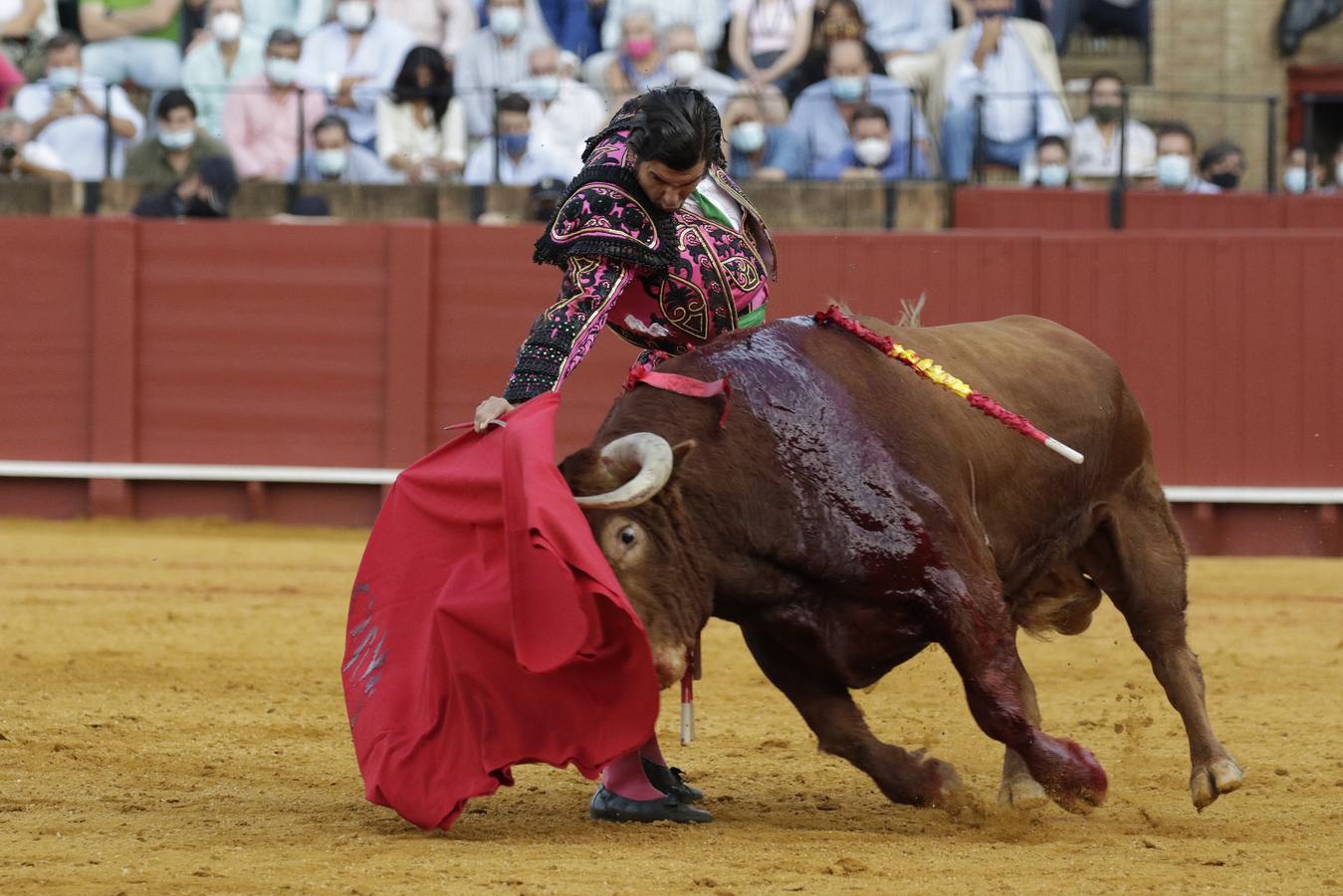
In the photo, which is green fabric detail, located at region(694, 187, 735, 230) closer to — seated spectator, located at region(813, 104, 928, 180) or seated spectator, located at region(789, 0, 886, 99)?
seated spectator, located at region(813, 104, 928, 180)

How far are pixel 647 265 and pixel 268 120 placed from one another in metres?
6.63

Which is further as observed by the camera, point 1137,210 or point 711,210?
point 1137,210

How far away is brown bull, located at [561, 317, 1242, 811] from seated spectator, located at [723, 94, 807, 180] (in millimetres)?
5804

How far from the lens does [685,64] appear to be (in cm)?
980

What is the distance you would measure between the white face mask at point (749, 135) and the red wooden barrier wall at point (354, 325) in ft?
2.96

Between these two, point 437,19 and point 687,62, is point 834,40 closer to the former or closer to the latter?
point 687,62

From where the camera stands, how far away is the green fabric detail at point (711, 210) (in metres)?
3.97

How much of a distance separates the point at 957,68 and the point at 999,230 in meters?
1.37

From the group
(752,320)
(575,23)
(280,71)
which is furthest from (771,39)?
(752,320)

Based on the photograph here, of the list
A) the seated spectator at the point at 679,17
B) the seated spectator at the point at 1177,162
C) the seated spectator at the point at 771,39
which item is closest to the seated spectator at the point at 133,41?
the seated spectator at the point at 679,17

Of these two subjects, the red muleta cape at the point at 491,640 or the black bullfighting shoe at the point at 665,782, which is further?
the black bullfighting shoe at the point at 665,782

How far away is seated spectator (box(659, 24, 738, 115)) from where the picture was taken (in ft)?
32.1

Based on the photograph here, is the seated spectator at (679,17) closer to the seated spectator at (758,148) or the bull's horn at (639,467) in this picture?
the seated spectator at (758,148)

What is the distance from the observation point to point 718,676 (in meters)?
5.94
